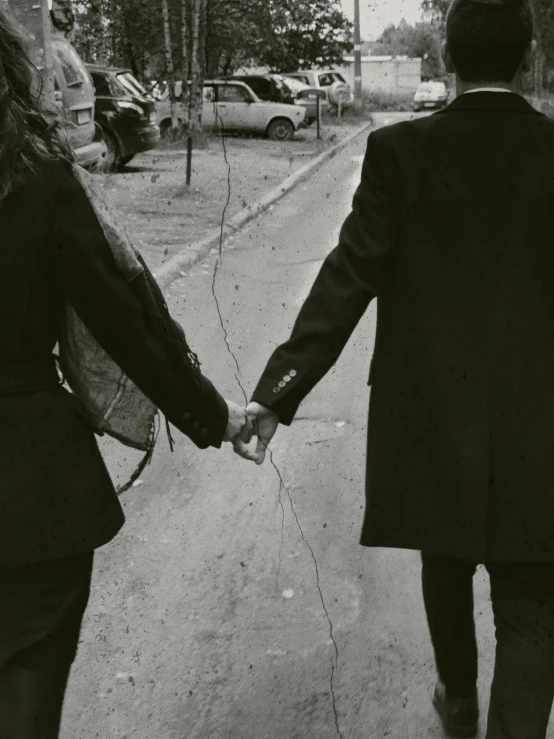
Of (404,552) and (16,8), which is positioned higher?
(16,8)

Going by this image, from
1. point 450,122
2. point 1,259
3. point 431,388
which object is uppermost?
point 450,122

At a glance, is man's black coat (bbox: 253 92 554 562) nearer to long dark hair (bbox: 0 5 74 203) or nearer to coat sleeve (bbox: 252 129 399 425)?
coat sleeve (bbox: 252 129 399 425)

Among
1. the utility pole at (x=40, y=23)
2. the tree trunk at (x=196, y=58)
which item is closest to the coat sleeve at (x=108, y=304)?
the utility pole at (x=40, y=23)

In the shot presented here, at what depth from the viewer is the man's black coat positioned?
7.18ft

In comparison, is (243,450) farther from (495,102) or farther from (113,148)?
(113,148)

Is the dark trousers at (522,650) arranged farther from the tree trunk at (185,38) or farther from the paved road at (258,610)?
the tree trunk at (185,38)

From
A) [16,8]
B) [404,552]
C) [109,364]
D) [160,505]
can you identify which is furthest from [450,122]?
[16,8]

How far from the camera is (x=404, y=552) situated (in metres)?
3.91

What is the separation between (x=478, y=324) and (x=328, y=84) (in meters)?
30.1

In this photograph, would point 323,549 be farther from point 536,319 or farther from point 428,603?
point 536,319

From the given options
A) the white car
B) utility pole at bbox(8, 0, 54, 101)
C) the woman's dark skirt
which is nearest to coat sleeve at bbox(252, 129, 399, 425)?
the woman's dark skirt

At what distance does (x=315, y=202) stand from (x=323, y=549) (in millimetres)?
10612

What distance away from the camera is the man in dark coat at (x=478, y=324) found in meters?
2.19

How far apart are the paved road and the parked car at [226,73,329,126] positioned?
897 inches
